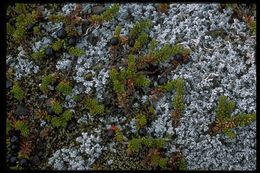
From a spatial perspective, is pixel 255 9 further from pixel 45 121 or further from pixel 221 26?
pixel 45 121

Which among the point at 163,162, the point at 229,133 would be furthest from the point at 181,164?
the point at 229,133

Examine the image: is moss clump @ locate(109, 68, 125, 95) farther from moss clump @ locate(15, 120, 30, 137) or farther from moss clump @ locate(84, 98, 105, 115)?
moss clump @ locate(15, 120, 30, 137)

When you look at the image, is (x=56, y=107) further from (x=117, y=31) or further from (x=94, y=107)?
(x=117, y=31)

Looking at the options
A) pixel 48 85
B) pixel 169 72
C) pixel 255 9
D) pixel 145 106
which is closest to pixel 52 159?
pixel 48 85

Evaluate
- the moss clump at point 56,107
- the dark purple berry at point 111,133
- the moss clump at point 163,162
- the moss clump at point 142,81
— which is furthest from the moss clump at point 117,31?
the moss clump at point 163,162

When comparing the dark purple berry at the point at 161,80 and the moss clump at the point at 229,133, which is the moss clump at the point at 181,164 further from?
the dark purple berry at the point at 161,80

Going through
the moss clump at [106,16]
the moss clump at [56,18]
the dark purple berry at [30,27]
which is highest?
the moss clump at [106,16]
